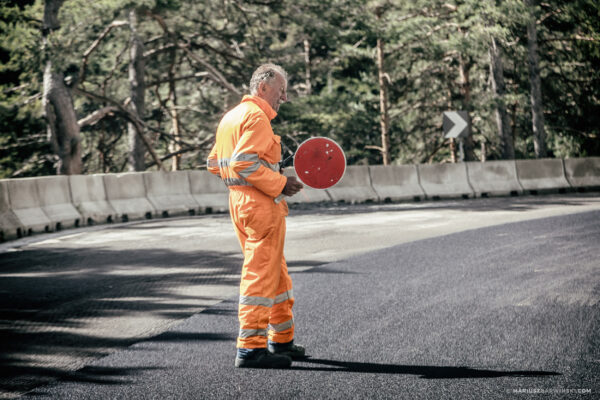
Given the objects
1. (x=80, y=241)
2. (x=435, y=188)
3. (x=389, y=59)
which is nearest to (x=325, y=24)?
(x=435, y=188)

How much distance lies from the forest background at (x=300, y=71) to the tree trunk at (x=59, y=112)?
0.13ft

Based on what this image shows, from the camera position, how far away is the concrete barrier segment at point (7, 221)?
39.9 feet

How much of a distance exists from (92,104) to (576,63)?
22597 mm

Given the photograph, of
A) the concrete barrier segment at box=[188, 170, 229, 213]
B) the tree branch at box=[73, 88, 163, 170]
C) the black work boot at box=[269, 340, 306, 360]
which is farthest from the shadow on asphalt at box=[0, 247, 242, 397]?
the tree branch at box=[73, 88, 163, 170]

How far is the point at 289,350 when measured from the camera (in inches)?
182

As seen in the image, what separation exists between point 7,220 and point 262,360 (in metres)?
9.33

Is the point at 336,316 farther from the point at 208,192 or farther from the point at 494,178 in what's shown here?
the point at 494,178

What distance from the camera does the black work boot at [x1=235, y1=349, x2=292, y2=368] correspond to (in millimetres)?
4391

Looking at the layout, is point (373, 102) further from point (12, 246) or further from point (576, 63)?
point (12, 246)

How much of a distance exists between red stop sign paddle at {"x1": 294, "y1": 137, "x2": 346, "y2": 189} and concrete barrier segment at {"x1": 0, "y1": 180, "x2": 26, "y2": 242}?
347 inches

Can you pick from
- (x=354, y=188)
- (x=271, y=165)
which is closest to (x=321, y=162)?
(x=271, y=165)

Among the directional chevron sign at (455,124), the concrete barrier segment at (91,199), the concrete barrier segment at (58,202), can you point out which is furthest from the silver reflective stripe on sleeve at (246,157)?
the directional chevron sign at (455,124)

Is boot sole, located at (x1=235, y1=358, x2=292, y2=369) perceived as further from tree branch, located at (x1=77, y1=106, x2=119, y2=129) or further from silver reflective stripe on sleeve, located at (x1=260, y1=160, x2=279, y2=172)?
tree branch, located at (x1=77, y1=106, x2=119, y2=129)

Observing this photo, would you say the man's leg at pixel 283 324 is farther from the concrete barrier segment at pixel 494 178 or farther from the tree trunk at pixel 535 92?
the tree trunk at pixel 535 92
